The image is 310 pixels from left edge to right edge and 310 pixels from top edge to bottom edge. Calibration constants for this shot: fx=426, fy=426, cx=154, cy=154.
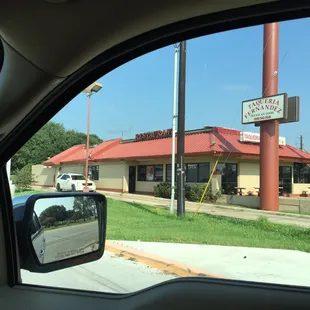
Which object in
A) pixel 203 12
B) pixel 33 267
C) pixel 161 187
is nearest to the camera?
pixel 203 12

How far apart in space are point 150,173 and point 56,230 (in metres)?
28.2

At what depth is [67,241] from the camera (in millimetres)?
2172

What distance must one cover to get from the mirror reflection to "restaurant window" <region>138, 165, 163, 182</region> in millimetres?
26863

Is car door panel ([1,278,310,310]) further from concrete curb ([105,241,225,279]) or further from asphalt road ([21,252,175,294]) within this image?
concrete curb ([105,241,225,279])

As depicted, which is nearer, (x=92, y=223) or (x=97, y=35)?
(x=97, y=35)

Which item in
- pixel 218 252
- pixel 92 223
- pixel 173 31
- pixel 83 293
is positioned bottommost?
pixel 218 252

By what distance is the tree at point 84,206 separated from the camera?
7.29 ft

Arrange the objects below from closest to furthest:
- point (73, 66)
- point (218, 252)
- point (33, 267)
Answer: point (73, 66) < point (33, 267) < point (218, 252)

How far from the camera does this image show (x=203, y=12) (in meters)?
1.58

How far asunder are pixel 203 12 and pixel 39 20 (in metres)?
0.66

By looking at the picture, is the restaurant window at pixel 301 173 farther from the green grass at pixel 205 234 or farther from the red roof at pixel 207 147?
the green grass at pixel 205 234

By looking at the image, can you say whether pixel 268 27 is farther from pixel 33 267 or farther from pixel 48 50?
pixel 33 267

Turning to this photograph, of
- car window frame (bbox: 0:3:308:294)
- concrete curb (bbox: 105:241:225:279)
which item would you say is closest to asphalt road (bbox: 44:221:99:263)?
car window frame (bbox: 0:3:308:294)

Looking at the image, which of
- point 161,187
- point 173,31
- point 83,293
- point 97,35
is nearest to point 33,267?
point 83,293
